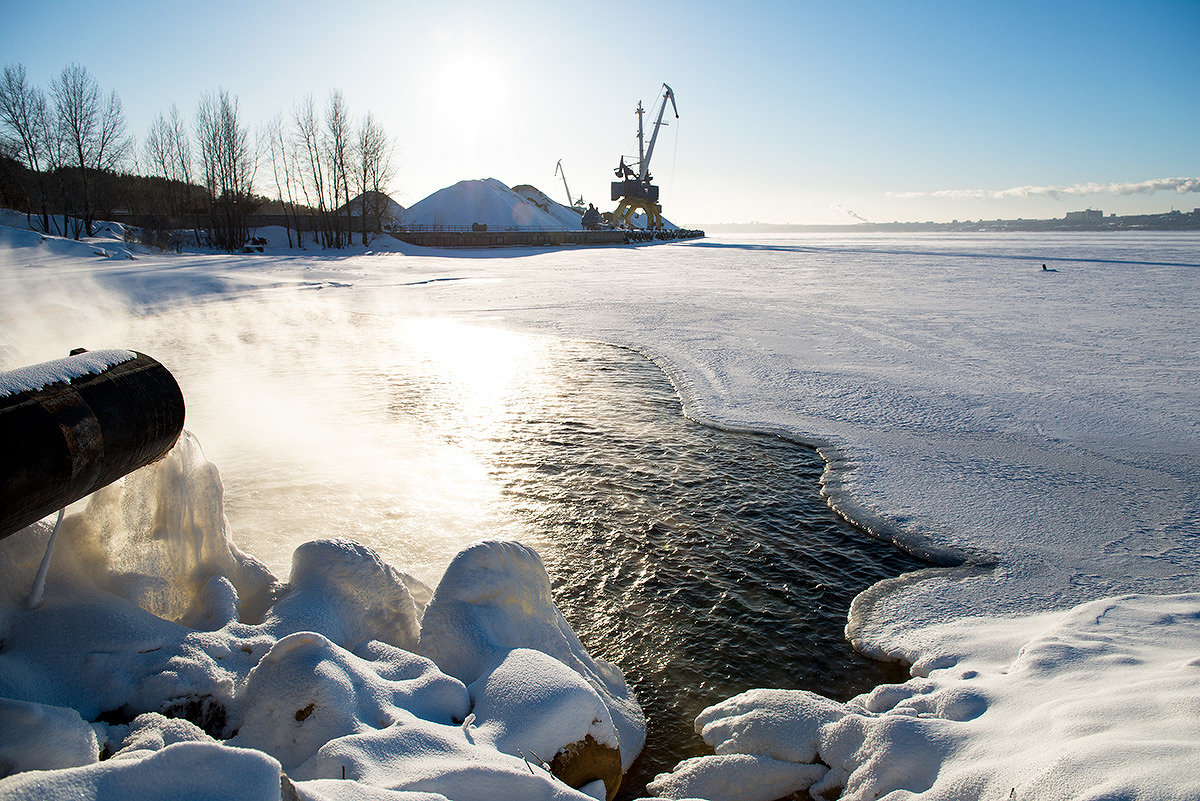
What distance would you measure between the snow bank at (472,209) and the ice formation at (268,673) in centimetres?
8389

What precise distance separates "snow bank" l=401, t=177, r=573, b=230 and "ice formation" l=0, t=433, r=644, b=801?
275 feet

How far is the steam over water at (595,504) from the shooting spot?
3982 millimetres

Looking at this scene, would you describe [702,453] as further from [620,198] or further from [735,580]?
[620,198]

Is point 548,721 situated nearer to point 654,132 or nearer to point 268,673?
point 268,673

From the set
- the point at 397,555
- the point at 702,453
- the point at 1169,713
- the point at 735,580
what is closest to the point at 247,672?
the point at 397,555

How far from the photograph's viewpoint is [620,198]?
7575 cm

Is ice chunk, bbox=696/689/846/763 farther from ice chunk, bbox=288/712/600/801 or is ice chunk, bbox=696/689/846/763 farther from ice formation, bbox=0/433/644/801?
ice chunk, bbox=288/712/600/801

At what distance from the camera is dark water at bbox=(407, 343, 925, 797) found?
12.4 feet

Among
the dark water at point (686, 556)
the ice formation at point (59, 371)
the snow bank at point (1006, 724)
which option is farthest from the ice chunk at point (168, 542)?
the snow bank at point (1006, 724)

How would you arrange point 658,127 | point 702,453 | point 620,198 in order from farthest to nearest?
point 658,127
point 620,198
point 702,453

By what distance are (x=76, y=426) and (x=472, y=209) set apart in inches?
3613

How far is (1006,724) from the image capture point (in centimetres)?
285

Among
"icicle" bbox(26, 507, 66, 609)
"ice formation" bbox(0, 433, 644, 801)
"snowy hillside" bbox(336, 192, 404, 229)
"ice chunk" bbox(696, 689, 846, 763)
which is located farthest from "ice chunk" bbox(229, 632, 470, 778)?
"snowy hillside" bbox(336, 192, 404, 229)

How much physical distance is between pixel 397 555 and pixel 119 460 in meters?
2.26
